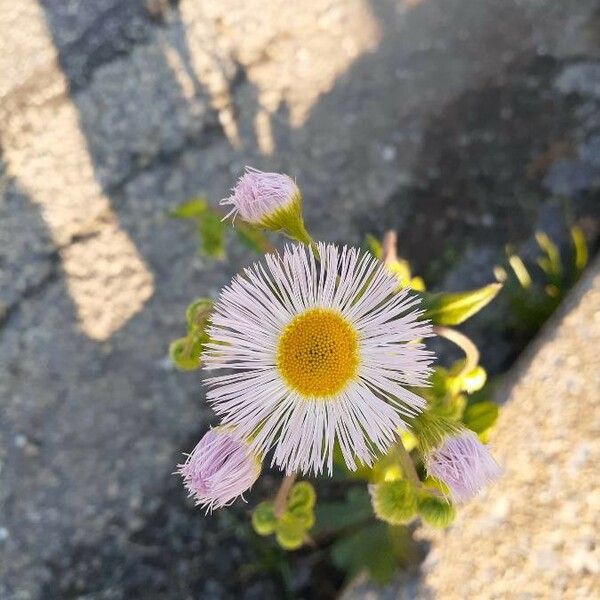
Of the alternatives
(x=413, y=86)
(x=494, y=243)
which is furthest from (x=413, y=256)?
(x=413, y=86)

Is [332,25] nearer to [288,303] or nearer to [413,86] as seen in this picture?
[413,86]

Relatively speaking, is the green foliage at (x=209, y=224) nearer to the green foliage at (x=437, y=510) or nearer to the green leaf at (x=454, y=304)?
the green leaf at (x=454, y=304)

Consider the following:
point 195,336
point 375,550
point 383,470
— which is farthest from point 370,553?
point 195,336

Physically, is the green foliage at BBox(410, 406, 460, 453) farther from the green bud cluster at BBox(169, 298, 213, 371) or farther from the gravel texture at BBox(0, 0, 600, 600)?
the gravel texture at BBox(0, 0, 600, 600)

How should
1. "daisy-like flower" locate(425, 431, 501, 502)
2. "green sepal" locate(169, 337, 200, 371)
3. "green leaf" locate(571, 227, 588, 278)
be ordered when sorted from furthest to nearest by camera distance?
"green leaf" locate(571, 227, 588, 278) → "green sepal" locate(169, 337, 200, 371) → "daisy-like flower" locate(425, 431, 501, 502)

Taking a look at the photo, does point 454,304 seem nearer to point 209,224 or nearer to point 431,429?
point 431,429

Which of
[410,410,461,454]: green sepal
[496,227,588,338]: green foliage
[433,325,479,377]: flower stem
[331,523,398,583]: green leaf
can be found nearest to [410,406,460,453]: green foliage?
[410,410,461,454]: green sepal

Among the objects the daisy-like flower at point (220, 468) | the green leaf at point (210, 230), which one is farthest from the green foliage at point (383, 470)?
the daisy-like flower at point (220, 468)
